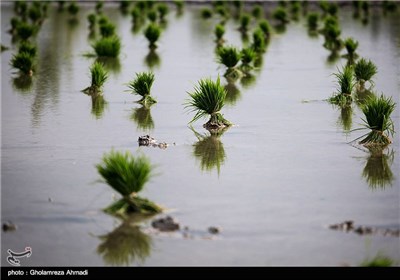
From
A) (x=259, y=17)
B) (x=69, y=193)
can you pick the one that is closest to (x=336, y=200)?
(x=69, y=193)

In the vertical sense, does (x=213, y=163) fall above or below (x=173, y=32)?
below

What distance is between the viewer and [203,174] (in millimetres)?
10820

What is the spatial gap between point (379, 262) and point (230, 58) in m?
13.2

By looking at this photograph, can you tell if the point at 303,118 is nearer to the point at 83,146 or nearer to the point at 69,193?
the point at 83,146

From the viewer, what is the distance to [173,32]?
32094 millimetres

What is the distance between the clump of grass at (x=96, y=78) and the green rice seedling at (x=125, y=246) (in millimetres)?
8991

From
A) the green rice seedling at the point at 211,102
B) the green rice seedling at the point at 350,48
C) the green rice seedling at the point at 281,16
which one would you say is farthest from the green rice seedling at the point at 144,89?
the green rice seedling at the point at 281,16

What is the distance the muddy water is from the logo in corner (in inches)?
3.2

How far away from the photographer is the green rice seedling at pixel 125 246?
770 centimetres

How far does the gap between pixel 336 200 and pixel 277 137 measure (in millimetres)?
3666

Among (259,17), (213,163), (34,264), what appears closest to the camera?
(34,264)

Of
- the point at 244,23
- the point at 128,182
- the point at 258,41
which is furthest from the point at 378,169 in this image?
the point at 244,23

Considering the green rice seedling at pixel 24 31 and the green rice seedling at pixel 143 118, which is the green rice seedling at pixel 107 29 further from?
the green rice seedling at pixel 143 118

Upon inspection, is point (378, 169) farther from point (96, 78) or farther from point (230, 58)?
point (230, 58)
